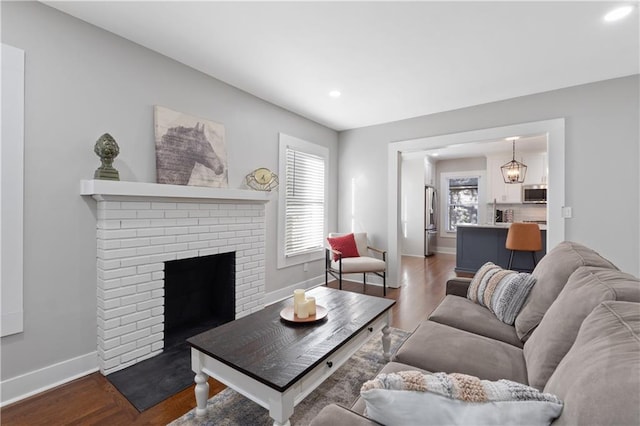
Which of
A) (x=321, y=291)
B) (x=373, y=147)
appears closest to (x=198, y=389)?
(x=321, y=291)

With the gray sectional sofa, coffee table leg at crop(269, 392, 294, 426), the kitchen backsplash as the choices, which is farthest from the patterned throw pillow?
the kitchen backsplash

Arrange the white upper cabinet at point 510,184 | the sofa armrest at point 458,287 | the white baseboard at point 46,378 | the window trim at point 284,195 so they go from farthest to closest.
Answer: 1. the white upper cabinet at point 510,184
2. the window trim at point 284,195
3. the sofa armrest at point 458,287
4. the white baseboard at point 46,378

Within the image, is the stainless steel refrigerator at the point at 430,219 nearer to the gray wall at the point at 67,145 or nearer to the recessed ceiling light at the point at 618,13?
the recessed ceiling light at the point at 618,13

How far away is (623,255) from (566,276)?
2.28m

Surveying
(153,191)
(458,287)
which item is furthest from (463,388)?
(153,191)

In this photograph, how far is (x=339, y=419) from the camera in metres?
0.87

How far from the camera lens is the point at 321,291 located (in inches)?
103

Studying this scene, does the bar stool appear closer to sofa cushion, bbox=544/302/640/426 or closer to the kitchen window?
the kitchen window

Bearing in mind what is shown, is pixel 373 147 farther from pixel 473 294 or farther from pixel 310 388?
pixel 310 388

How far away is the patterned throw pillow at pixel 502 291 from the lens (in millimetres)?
1849

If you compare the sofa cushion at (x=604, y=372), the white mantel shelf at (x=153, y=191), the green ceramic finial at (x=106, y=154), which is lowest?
the sofa cushion at (x=604, y=372)

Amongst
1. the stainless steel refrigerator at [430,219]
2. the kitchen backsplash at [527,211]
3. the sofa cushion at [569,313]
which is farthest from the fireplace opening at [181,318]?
the kitchen backsplash at [527,211]

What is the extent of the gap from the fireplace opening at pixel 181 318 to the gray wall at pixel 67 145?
0.52 metres

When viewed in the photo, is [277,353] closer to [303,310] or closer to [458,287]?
[303,310]
